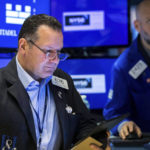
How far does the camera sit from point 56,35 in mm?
2104

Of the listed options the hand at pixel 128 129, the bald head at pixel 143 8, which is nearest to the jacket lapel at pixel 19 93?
the hand at pixel 128 129

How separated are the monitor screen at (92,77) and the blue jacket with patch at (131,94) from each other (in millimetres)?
313

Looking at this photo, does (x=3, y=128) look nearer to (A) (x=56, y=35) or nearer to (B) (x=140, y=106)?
(A) (x=56, y=35)

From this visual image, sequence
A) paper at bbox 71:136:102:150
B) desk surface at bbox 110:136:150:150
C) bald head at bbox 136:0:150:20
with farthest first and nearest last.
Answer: bald head at bbox 136:0:150:20 → desk surface at bbox 110:136:150:150 → paper at bbox 71:136:102:150

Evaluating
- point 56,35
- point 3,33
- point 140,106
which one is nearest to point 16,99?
point 56,35

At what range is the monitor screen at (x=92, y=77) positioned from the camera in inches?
132

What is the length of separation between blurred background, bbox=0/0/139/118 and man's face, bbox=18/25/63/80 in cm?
120

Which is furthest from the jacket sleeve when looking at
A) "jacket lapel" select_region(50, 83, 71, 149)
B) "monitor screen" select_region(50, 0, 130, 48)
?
"jacket lapel" select_region(50, 83, 71, 149)

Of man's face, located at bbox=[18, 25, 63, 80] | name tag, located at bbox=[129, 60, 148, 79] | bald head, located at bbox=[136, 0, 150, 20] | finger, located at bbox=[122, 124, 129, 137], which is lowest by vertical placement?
finger, located at bbox=[122, 124, 129, 137]

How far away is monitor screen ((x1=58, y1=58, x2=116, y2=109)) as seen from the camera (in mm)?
3350

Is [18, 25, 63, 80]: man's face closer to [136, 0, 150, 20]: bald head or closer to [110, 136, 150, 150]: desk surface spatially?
[110, 136, 150, 150]: desk surface

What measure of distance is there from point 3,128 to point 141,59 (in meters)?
1.65

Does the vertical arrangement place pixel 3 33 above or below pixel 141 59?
above

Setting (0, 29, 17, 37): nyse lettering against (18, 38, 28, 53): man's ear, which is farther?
(0, 29, 17, 37): nyse lettering
